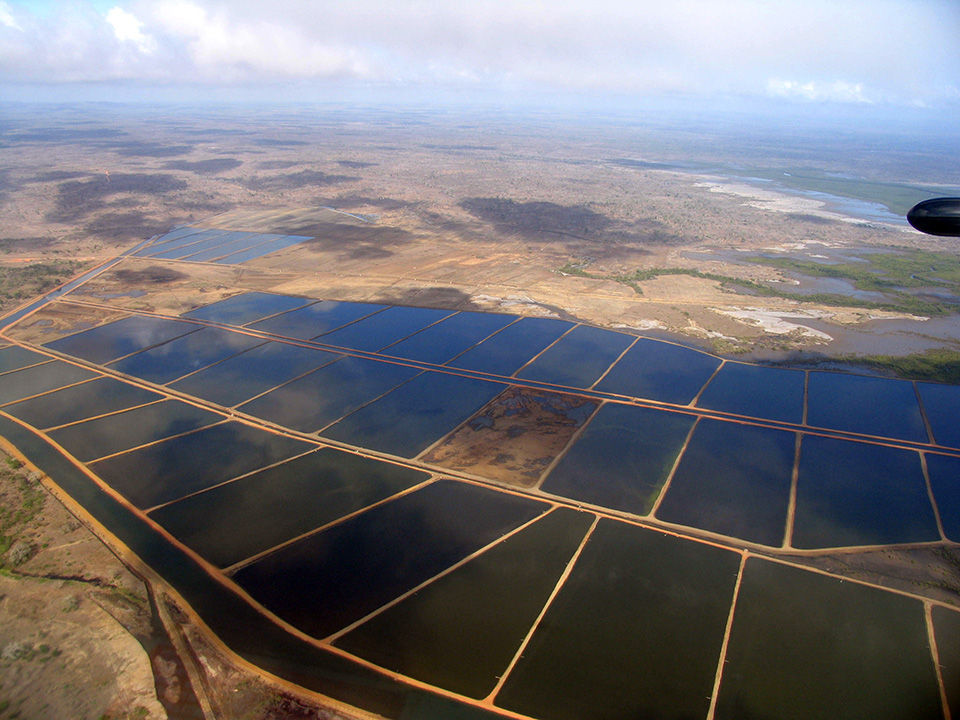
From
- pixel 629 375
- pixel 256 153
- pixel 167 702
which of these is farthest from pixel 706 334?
pixel 256 153

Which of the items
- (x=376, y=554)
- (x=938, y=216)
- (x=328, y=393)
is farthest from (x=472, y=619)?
(x=328, y=393)

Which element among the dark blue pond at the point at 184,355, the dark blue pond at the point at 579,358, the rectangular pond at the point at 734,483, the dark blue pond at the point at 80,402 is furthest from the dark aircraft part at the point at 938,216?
the dark blue pond at the point at 184,355

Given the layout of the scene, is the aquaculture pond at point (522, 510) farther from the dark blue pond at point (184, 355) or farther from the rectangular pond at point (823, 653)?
the dark blue pond at point (184, 355)

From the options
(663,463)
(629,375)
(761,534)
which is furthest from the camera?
(629,375)

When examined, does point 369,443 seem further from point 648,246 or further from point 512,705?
point 648,246

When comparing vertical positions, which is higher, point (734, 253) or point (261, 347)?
point (734, 253)
